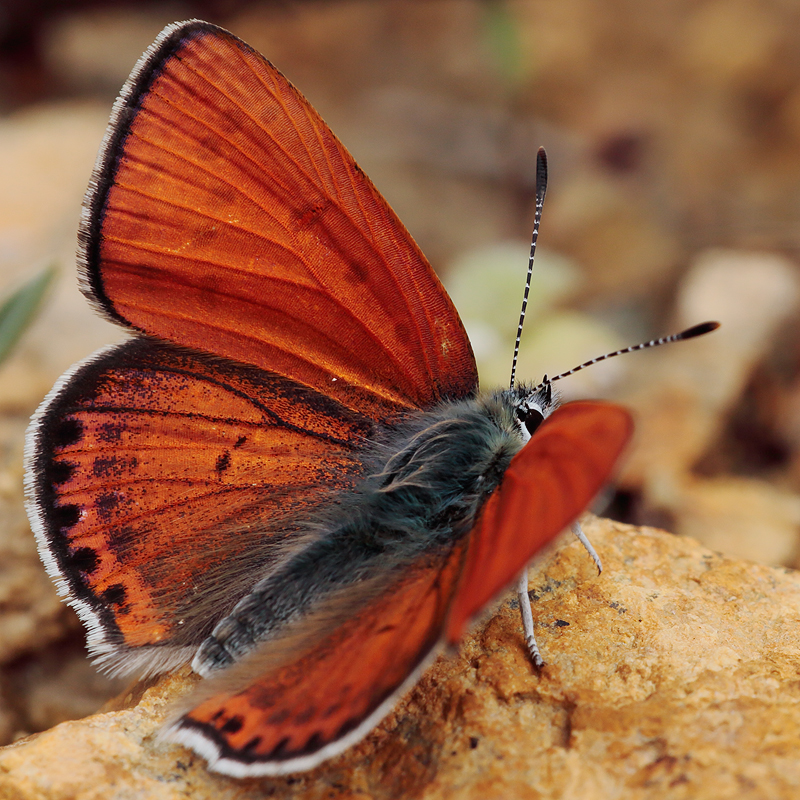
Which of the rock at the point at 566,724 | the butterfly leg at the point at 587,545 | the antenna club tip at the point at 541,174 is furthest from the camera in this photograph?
the antenna club tip at the point at 541,174

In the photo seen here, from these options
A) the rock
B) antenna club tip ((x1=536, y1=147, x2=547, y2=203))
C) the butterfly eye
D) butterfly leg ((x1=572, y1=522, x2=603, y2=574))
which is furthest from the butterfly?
antenna club tip ((x1=536, y1=147, x2=547, y2=203))

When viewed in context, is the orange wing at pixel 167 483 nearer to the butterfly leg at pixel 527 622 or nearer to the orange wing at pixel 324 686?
the orange wing at pixel 324 686

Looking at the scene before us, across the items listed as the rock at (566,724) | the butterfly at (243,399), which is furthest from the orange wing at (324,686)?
the rock at (566,724)

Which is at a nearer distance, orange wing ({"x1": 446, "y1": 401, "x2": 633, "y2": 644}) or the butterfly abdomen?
orange wing ({"x1": 446, "y1": 401, "x2": 633, "y2": 644})

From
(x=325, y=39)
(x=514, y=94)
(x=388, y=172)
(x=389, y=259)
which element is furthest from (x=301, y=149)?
(x=325, y=39)

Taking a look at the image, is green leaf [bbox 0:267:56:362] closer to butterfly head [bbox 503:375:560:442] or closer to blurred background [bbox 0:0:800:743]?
blurred background [bbox 0:0:800:743]

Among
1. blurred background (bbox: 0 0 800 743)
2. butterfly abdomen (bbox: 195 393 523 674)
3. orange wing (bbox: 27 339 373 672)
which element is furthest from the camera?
blurred background (bbox: 0 0 800 743)
